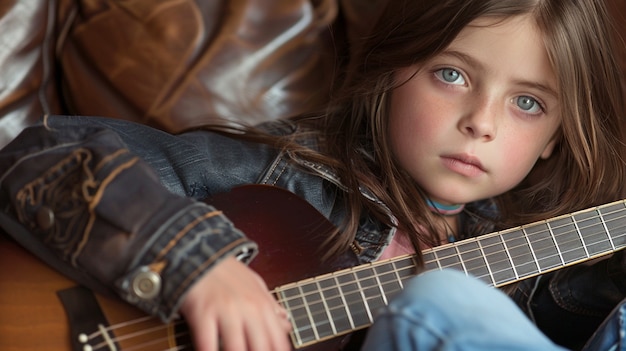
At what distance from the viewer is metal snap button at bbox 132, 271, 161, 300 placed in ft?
2.45

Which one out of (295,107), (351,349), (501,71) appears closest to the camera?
(351,349)

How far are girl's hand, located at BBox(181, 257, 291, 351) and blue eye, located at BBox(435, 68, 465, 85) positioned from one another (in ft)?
1.53

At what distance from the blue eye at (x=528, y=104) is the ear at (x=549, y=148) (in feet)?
0.41

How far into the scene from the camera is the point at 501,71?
1.03 meters

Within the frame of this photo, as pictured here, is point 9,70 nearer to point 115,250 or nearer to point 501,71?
point 115,250

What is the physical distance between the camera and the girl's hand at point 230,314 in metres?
0.75

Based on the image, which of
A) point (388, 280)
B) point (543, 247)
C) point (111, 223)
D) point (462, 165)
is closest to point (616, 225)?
point (543, 247)

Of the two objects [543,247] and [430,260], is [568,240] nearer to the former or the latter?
[543,247]

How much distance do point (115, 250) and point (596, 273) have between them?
0.75m

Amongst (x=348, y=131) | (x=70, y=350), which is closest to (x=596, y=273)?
(x=348, y=131)

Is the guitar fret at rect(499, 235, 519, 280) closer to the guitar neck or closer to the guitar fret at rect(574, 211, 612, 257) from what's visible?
the guitar neck

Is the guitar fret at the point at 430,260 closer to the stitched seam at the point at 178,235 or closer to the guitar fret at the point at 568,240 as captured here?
the guitar fret at the point at 568,240

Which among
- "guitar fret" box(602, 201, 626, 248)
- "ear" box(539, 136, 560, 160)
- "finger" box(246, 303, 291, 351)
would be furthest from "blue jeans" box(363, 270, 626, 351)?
"ear" box(539, 136, 560, 160)

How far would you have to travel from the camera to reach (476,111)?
1026 millimetres
